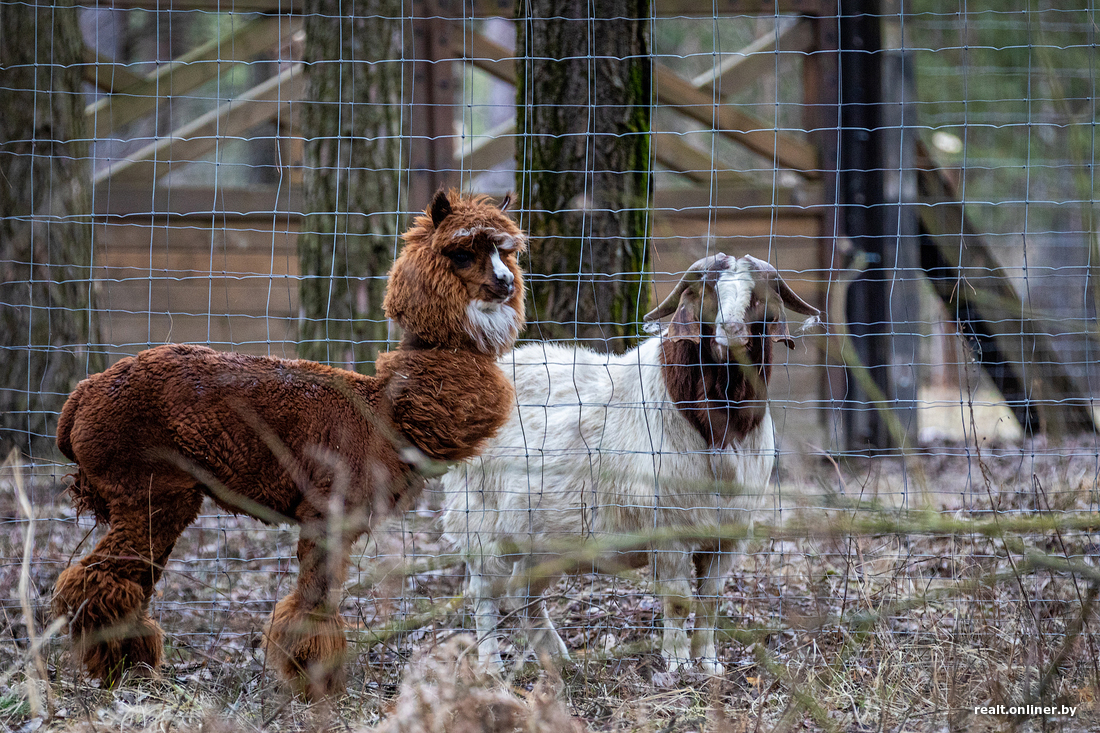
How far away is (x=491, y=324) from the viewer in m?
3.12

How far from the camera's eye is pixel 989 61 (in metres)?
15.0

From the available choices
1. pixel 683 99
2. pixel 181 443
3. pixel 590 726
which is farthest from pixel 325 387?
pixel 683 99

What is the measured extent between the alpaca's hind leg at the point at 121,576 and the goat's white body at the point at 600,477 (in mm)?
1240

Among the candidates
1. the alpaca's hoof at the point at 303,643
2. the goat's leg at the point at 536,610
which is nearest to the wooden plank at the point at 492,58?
the goat's leg at the point at 536,610

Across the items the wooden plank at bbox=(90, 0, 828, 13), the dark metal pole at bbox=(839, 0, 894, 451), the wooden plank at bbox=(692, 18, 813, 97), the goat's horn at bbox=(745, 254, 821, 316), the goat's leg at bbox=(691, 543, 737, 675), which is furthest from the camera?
the wooden plank at bbox=(90, 0, 828, 13)

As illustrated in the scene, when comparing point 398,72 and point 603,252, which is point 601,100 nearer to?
point 603,252

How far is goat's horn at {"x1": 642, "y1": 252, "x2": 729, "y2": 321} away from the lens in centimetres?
382

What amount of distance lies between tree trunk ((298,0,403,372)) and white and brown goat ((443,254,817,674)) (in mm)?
1727

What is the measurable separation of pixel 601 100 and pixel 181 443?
9.41 feet

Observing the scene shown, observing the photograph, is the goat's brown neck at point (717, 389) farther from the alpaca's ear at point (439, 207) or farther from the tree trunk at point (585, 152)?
the alpaca's ear at point (439, 207)

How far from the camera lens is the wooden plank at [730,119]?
7699 millimetres

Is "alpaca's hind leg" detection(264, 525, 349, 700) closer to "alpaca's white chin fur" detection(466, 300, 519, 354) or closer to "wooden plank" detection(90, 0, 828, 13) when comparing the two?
"alpaca's white chin fur" detection(466, 300, 519, 354)

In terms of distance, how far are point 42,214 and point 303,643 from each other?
15.9 ft

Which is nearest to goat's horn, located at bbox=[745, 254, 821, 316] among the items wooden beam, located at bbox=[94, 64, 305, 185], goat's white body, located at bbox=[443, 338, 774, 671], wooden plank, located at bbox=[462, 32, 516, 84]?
goat's white body, located at bbox=[443, 338, 774, 671]
